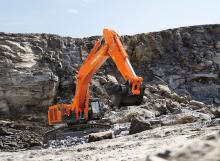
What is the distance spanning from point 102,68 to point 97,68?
503 inches

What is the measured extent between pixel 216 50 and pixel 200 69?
2.62 meters

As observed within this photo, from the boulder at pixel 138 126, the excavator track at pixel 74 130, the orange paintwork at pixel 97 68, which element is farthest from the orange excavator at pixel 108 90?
the boulder at pixel 138 126

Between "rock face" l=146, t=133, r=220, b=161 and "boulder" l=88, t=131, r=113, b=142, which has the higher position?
"rock face" l=146, t=133, r=220, b=161

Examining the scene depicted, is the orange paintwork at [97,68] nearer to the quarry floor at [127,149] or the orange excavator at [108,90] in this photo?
the orange excavator at [108,90]

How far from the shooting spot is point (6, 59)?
78.8 feet

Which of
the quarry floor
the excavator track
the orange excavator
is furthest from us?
the excavator track

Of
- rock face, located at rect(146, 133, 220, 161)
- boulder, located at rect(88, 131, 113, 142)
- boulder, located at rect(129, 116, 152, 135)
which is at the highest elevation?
rock face, located at rect(146, 133, 220, 161)

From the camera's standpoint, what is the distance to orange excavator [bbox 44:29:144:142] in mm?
10953

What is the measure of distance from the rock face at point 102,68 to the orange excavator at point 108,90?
788 centimetres

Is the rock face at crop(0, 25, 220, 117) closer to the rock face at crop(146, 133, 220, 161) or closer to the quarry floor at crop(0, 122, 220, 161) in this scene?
the quarry floor at crop(0, 122, 220, 161)

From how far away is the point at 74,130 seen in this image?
1478 cm

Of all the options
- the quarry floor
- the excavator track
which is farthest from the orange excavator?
the quarry floor

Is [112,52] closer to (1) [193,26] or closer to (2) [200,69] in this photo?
(2) [200,69]

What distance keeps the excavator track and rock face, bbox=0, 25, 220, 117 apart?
844 centimetres
